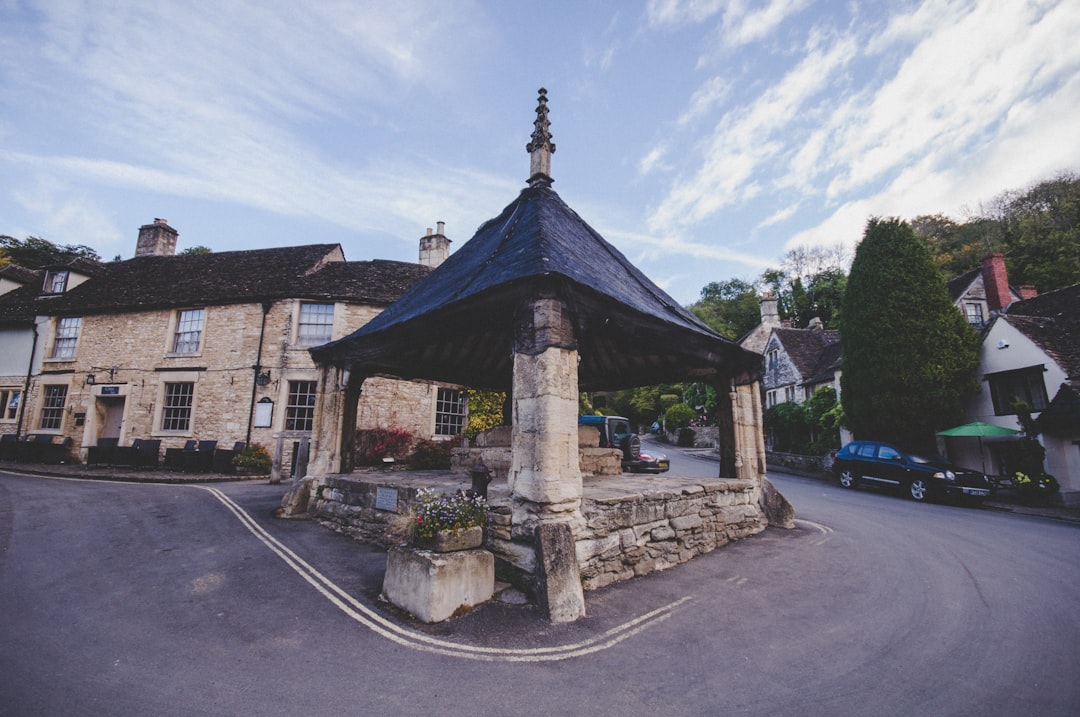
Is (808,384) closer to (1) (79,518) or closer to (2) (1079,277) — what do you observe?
(2) (1079,277)

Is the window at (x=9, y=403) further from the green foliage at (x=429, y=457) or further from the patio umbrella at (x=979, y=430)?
the patio umbrella at (x=979, y=430)

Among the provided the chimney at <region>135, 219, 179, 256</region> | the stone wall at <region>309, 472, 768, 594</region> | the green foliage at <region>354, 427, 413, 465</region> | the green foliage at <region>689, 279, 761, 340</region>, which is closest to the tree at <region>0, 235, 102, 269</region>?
the chimney at <region>135, 219, 179, 256</region>

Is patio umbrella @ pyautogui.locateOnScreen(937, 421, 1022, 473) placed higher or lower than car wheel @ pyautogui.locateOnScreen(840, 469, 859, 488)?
higher

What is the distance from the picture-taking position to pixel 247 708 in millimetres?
2740

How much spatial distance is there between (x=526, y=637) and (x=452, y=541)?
1036 mm

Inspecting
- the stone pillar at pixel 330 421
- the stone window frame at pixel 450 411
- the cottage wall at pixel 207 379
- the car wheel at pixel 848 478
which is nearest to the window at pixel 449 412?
the stone window frame at pixel 450 411

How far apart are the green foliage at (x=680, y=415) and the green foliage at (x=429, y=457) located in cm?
2443

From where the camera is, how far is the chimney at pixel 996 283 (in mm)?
18047

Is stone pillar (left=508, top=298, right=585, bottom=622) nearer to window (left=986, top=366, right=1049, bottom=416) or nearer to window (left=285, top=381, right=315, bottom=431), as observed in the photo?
window (left=285, top=381, right=315, bottom=431)

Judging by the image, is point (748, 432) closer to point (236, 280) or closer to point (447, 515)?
point (447, 515)

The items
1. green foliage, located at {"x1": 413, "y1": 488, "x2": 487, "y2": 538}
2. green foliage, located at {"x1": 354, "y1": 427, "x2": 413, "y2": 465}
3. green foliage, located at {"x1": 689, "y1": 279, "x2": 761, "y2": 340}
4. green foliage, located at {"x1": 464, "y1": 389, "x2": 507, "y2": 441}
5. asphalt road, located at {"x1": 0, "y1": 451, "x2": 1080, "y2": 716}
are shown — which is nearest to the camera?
asphalt road, located at {"x1": 0, "y1": 451, "x2": 1080, "y2": 716}

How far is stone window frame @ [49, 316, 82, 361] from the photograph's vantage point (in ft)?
56.0

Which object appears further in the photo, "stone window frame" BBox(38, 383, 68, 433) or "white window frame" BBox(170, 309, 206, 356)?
"stone window frame" BBox(38, 383, 68, 433)

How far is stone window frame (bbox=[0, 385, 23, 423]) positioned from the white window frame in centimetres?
704
